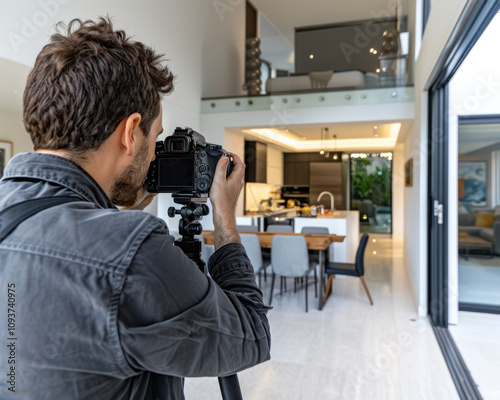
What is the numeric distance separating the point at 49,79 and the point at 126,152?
5.5 inches

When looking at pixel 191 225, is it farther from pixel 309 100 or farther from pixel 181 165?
pixel 309 100

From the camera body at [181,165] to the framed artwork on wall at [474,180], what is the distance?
10.5 ft

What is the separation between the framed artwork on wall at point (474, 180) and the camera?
333 cm

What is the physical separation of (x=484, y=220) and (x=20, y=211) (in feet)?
12.1

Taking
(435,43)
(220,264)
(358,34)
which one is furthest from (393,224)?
(220,264)

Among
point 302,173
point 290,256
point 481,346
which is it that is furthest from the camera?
point 302,173

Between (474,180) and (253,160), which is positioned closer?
(474,180)

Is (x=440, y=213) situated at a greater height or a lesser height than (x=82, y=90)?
lesser

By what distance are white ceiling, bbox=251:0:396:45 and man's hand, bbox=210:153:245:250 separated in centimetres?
725

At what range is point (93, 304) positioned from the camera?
46 cm

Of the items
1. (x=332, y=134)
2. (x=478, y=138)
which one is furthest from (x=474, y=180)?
(x=332, y=134)

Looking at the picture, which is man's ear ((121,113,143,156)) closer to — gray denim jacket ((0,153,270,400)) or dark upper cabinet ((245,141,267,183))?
gray denim jacket ((0,153,270,400))

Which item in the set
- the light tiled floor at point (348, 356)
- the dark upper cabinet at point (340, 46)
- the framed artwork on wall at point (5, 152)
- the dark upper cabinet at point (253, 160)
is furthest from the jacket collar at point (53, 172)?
the dark upper cabinet at point (253, 160)

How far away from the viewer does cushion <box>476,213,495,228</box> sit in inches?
129
